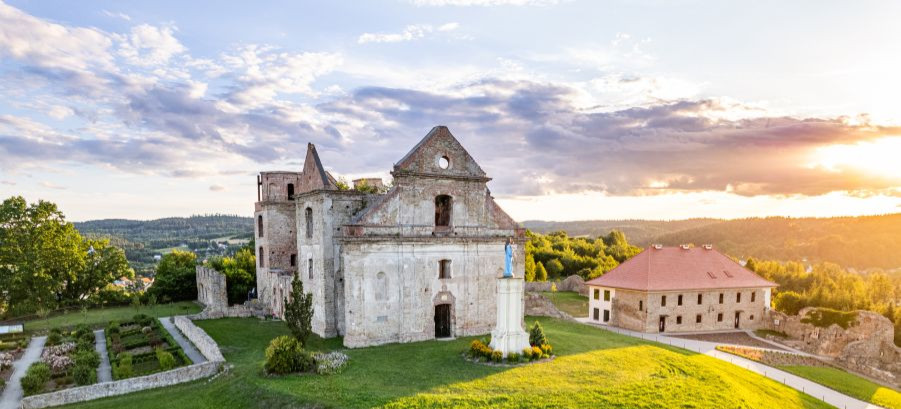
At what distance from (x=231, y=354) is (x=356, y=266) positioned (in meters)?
8.48

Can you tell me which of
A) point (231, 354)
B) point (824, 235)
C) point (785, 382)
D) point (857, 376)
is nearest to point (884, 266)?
point (824, 235)

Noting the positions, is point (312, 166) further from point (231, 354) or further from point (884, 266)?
point (884, 266)

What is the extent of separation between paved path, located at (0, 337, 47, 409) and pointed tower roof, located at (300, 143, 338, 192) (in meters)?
16.6

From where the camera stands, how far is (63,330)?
3772cm

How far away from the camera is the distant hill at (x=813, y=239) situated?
104 metres

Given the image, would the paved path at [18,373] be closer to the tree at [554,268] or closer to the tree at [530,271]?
the tree at [530,271]

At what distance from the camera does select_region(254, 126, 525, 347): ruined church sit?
1061 inches

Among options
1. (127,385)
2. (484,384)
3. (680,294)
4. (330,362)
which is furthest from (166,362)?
(680,294)

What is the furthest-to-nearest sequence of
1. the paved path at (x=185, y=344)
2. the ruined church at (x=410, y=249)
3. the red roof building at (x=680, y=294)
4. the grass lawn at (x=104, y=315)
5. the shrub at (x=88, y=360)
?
1. the grass lawn at (x=104, y=315)
2. the red roof building at (x=680, y=294)
3. the paved path at (x=185, y=344)
4. the ruined church at (x=410, y=249)
5. the shrub at (x=88, y=360)

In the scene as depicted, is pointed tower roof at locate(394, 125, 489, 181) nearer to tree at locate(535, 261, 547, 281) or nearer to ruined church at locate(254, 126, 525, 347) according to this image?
ruined church at locate(254, 126, 525, 347)

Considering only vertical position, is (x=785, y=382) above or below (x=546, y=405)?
below

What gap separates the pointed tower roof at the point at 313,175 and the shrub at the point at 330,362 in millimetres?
9770

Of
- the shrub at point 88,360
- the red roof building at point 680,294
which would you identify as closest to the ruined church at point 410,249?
the shrub at point 88,360

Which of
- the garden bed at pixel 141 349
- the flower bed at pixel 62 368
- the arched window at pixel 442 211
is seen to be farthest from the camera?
the arched window at pixel 442 211
